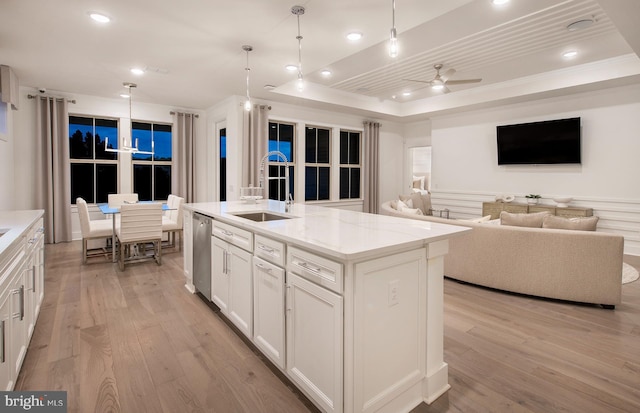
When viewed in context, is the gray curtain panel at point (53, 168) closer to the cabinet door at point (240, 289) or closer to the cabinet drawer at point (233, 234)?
the cabinet drawer at point (233, 234)

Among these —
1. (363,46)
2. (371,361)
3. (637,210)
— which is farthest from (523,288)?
(637,210)

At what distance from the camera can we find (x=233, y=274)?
8.65 feet

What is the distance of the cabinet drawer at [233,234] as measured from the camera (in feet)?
7.79

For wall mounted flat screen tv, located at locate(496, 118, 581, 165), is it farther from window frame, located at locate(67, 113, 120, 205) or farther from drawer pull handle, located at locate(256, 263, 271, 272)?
window frame, located at locate(67, 113, 120, 205)

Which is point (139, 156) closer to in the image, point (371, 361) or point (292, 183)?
point (292, 183)

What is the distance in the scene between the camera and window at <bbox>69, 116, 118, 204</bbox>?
6535 millimetres

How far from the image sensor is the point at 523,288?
11.4 feet

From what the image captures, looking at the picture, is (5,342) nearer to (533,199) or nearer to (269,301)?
(269,301)

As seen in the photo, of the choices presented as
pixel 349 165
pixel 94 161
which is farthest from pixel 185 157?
pixel 349 165

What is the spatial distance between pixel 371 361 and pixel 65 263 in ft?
16.1

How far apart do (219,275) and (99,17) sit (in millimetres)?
2699

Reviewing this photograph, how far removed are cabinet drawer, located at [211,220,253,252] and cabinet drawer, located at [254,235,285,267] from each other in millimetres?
114

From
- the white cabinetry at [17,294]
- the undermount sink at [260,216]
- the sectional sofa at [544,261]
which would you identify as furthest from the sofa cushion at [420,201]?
the white cabinetry at [17,294]

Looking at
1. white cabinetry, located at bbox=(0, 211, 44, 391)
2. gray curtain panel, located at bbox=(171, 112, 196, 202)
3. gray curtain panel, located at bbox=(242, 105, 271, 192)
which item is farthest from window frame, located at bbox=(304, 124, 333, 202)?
white cabinetry, located at bbox=(0, 211, 44, 391)
